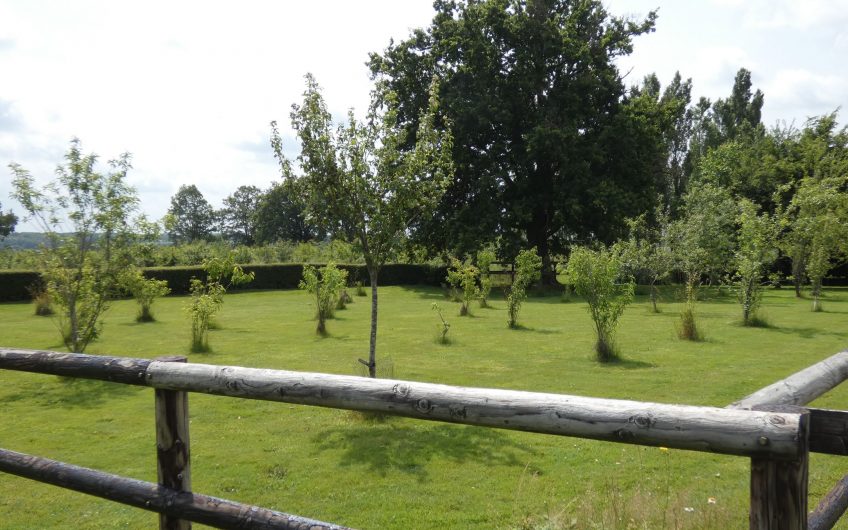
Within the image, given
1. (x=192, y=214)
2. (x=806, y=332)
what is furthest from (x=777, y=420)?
(x=192, y=214)

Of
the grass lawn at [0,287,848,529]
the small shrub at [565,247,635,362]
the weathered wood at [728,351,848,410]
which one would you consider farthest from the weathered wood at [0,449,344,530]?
the small shrub at [565,247,635,362]

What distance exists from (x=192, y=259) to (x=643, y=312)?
31.3 m

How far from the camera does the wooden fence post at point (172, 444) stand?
8.93 ft

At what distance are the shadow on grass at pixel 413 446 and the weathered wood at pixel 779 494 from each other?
493 centimetres

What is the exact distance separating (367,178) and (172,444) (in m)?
6.41

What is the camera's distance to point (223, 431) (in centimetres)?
807

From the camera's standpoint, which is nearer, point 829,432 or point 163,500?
point 829,432

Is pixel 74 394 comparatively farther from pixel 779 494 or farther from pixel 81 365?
pixel 779 494

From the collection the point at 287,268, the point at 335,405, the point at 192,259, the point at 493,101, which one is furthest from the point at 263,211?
the point at 335,405

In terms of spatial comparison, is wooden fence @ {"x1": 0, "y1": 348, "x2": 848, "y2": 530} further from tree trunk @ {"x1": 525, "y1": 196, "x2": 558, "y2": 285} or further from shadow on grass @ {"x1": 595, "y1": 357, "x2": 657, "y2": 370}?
tree trunk @ {"x1": 525, "y1": 196, "x2": 558, "y2": 285}

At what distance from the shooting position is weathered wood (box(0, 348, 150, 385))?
9.22ft

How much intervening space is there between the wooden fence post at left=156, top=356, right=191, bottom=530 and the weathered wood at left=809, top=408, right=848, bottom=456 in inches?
99.0

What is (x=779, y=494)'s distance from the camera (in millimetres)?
1767

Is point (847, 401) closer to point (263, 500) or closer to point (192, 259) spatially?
point (263, 500)
